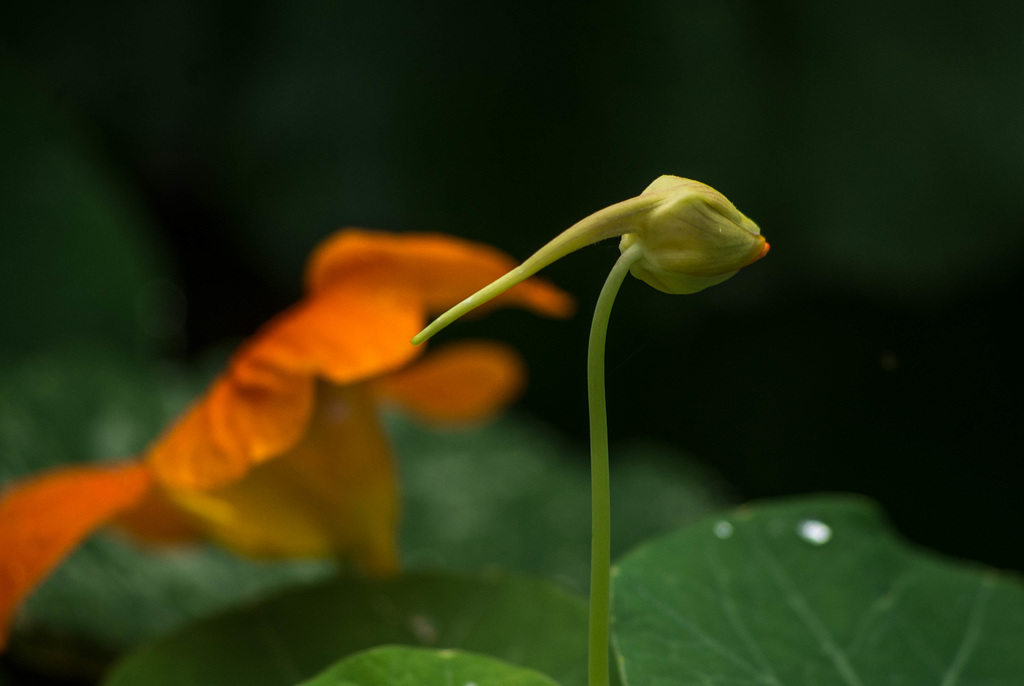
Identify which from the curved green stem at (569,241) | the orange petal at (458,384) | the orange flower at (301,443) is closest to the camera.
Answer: the curved green stem at (569,241)

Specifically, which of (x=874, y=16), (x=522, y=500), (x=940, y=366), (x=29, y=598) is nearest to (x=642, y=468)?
(x=522, y=500)

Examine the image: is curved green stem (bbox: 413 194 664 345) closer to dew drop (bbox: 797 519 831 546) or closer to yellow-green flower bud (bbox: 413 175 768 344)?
yellow-green flower bud (bbox: 413 175 768 344)

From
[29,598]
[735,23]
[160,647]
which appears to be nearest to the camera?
[160,647]

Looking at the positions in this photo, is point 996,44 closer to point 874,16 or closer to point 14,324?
point 874,16

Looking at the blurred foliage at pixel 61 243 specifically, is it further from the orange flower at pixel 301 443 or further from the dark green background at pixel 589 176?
the orange flower at pixel 301 443

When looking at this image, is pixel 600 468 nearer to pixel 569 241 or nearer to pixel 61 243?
pixel 569 241

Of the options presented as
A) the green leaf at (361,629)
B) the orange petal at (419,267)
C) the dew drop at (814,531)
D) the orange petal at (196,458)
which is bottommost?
the green leaf at (361,629)

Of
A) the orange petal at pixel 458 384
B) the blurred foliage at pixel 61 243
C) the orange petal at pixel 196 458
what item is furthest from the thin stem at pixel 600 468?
the blurred foliage at pixel 61 243
